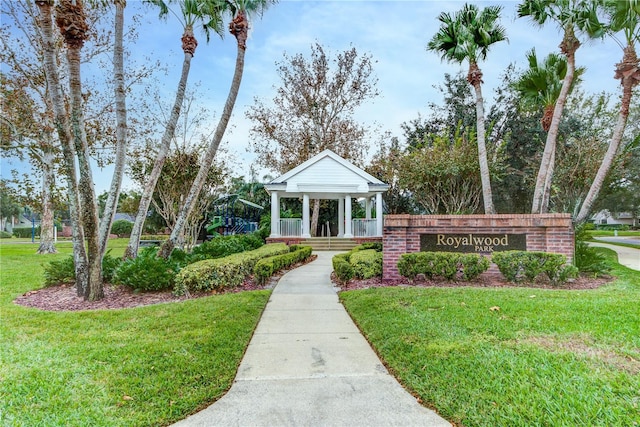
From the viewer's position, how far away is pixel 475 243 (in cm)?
782

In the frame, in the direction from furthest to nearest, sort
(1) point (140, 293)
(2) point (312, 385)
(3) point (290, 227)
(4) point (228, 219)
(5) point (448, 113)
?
(5) point (448, 113)
(4) point (228, 219)
(3) point (290, 227)
(1) point (140, 293)
(2) point (312, 385)

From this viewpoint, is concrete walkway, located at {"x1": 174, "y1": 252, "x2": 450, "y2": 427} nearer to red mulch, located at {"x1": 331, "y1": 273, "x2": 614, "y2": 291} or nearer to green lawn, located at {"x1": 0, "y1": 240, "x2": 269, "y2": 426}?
green lawn, located at {"x1": 0, "y1": 240, "x2": 269, "y2": 426}

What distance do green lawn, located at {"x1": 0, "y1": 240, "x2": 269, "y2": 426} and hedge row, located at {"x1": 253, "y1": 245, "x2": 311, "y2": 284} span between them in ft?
5.97

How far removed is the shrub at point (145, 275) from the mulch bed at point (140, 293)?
6.6 inches

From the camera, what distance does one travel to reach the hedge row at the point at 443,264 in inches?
284

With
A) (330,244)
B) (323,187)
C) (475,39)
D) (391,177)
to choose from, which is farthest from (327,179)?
(475,39)

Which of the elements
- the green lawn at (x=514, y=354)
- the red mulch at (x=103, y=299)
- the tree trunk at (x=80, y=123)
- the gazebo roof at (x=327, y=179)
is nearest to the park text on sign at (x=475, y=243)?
the green lawn at (x=514, y=354)

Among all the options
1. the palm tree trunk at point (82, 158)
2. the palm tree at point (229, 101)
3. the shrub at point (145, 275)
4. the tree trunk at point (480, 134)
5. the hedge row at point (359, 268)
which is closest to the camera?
the palm tree trunk at point (82, 158)

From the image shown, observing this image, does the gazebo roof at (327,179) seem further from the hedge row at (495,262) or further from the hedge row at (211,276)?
the hedge row at (495,262)

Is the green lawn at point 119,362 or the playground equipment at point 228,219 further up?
the playground equipment at point 228,219

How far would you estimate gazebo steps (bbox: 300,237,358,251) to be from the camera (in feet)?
56.1

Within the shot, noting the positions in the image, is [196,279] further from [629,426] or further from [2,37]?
[2,37]

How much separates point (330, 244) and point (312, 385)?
1411 centimetres

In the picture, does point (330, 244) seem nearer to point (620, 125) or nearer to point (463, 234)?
point (463, 234)
